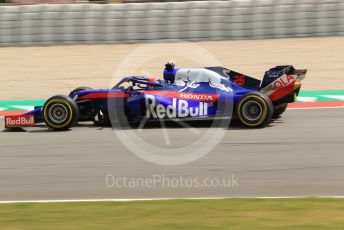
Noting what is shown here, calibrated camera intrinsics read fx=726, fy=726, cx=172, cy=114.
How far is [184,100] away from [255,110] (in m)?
1.08

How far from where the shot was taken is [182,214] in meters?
6.89

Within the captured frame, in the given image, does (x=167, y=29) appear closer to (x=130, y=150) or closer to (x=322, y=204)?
(x=130, y=150)

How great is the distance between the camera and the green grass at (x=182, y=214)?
6.50 metres

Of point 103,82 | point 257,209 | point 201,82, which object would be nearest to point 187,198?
point 257,209

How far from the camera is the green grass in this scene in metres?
6.50

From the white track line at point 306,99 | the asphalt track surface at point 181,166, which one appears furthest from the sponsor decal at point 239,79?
the white track line at point 306,99

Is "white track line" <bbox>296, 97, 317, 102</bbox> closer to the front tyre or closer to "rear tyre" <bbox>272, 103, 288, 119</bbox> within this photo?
"rear tyre" <bbox>272, 103, 288, 119</bbox>

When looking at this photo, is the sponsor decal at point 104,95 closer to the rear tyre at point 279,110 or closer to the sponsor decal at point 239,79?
the sponsor decal at point 239,79

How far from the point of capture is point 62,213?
279 inches

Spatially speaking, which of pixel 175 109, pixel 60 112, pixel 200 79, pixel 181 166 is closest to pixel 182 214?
pixel 181 166

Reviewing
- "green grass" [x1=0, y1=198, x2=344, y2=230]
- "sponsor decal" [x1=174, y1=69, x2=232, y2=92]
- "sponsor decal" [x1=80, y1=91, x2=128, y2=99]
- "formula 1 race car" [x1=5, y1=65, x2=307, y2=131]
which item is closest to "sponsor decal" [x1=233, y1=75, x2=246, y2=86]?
"formula 1 race car" [x1=5, y1=65, x2=307, y2=131]

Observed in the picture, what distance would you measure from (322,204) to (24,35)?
1346 centimetres

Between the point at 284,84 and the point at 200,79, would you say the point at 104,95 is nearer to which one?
the point at 200,79

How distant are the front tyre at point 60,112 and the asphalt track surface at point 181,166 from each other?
0.16 metres
